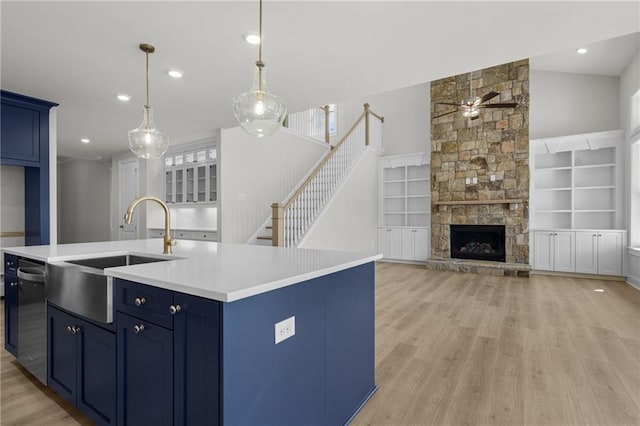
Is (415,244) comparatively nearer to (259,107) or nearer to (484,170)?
(484,170)

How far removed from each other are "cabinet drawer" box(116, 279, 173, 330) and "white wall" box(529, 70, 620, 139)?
7.53 m

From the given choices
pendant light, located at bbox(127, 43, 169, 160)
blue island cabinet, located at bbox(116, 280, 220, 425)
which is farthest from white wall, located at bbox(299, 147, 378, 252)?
blue island cabinet, located at bbox(116, 280, 220, 425)

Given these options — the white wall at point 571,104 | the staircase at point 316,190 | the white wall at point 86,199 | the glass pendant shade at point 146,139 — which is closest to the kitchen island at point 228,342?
the glass pendant shade at point 146,139

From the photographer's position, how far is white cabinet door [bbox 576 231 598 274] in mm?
5879

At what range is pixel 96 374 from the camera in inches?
69.8

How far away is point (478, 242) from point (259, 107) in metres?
6.27

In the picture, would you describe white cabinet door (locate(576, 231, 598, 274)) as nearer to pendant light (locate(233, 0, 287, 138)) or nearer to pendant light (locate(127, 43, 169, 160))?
pendant light (locate(233, 0, 287, 138))

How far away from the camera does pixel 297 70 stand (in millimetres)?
3443

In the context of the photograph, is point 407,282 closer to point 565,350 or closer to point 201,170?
point 565,350

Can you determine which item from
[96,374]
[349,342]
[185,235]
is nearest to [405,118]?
[185,235]

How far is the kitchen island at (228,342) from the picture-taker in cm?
126

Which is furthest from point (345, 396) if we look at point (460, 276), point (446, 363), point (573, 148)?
point (573, 148)

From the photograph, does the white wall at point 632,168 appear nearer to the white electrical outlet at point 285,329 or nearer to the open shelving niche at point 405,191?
the open shelving niche at point 405,191

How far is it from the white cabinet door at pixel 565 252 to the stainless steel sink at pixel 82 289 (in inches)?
265
